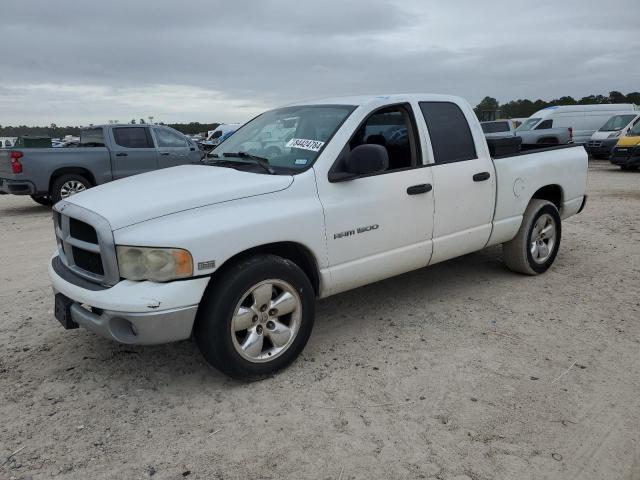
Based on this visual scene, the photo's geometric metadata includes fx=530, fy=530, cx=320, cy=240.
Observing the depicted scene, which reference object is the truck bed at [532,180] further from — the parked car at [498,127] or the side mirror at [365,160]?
the parked car at [498,127]

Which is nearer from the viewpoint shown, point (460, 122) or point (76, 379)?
point (76, 379)

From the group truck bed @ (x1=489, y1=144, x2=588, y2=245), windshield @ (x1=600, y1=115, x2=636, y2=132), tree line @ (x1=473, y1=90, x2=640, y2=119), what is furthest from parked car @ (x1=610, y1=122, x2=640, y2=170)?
tree line @ (x1=473, y1=90, x2=640, y2=119)

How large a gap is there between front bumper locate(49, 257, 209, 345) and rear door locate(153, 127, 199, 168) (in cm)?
902

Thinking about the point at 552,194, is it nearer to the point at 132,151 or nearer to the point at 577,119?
the point at 132,151

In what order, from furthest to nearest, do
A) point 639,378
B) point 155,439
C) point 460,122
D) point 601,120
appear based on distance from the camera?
point 601,120 → point 460,122 → point 639,378 → point 155,439

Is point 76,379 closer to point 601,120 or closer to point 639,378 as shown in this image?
point 639,378

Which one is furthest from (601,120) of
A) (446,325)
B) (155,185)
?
(155,185)

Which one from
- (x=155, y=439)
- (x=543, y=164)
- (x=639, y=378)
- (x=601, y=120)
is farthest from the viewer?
(x=601, y=120)

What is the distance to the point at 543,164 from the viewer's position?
17.7 feet

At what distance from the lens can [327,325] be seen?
4.39m

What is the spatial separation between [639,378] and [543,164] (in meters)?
2.57

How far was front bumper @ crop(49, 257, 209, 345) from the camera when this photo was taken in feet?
9.82

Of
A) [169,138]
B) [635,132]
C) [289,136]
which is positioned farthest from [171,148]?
[635,132]

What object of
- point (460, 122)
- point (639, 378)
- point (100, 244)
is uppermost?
point (460, 122)
